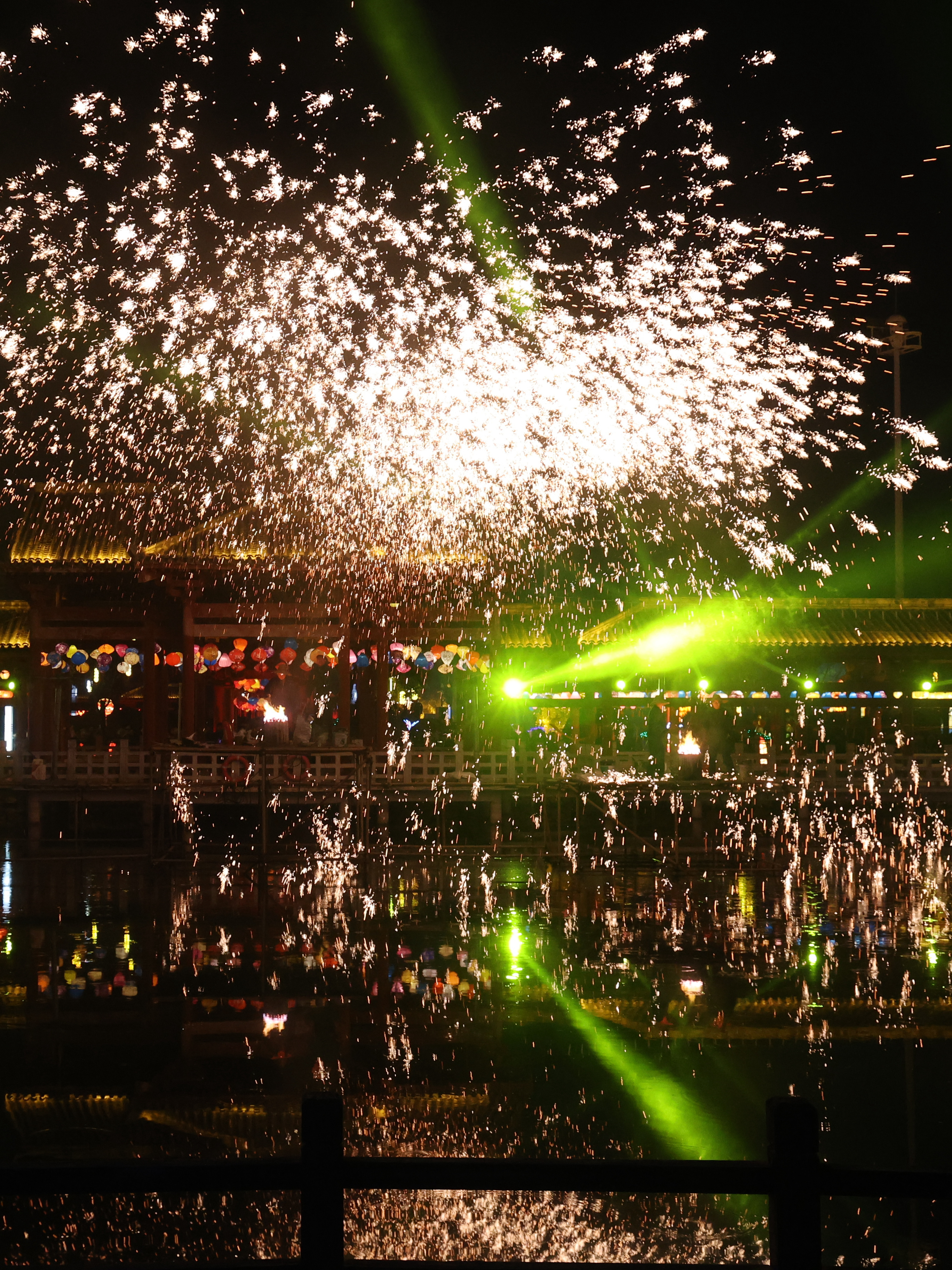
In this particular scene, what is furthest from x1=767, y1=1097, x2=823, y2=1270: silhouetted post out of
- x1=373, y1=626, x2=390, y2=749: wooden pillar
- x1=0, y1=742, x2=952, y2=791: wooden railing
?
x1=373, y1=626, x2=390, y2=749: wooden pillar

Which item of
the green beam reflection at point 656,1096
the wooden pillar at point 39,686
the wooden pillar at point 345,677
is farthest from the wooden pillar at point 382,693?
the green beam reflection at point 656,1096

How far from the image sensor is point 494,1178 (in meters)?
3.03

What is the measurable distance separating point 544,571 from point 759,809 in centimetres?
694

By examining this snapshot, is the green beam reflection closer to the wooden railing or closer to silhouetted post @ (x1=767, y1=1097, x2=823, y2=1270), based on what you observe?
silhouetted post @ (x1=767, y1=1097, x2=823, y2=1270)

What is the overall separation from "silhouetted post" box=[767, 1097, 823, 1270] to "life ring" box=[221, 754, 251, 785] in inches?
652

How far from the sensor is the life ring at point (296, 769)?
19.0 metres

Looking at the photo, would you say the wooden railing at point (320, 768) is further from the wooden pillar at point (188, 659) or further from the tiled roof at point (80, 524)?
the tiled roof at point (80, 524)

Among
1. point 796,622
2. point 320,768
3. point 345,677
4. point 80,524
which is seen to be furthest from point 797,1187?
point 796,622

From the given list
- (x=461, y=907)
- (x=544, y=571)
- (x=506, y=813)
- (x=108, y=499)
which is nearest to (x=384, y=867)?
(x=461, y=907)

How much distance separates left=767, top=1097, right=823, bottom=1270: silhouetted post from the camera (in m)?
2.94

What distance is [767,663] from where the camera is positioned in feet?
80.9

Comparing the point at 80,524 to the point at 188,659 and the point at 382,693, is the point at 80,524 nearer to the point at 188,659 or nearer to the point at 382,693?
the point at 188,659

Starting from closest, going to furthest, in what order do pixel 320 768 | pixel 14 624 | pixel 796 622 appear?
pixel 320 768, pixel 14 624, pixel 796 622

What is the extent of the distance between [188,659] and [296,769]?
4356 mm
